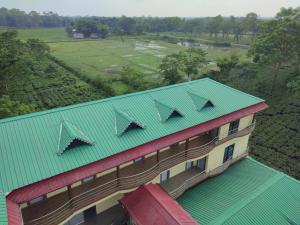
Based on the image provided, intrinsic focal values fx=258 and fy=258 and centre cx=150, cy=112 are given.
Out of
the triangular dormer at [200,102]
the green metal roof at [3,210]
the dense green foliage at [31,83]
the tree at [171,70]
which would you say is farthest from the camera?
the tree at [171,70]

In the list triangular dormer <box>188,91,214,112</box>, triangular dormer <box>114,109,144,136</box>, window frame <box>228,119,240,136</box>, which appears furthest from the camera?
window frame <box>228,119,240,136</box>

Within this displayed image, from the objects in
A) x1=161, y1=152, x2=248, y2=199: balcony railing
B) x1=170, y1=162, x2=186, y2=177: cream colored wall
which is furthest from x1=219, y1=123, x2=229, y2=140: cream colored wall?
x1=170, y1=162, x2=186, y2=177: cream colored wall

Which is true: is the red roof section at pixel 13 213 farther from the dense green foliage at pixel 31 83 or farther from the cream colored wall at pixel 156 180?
the dense green foliage at pixel 31 83

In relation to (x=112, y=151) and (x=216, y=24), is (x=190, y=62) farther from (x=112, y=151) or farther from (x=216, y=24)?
(x=216, y=24)

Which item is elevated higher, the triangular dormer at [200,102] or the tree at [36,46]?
the triangular dormer at [200,102]

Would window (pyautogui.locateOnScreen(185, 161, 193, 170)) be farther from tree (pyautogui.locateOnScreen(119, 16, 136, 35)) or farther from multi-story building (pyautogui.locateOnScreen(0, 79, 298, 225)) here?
tree (pyautogui.locateOnScreen(119, 16, 136, 35))

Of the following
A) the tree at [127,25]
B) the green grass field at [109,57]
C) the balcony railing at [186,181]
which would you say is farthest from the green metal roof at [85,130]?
the tree at [127,25]
